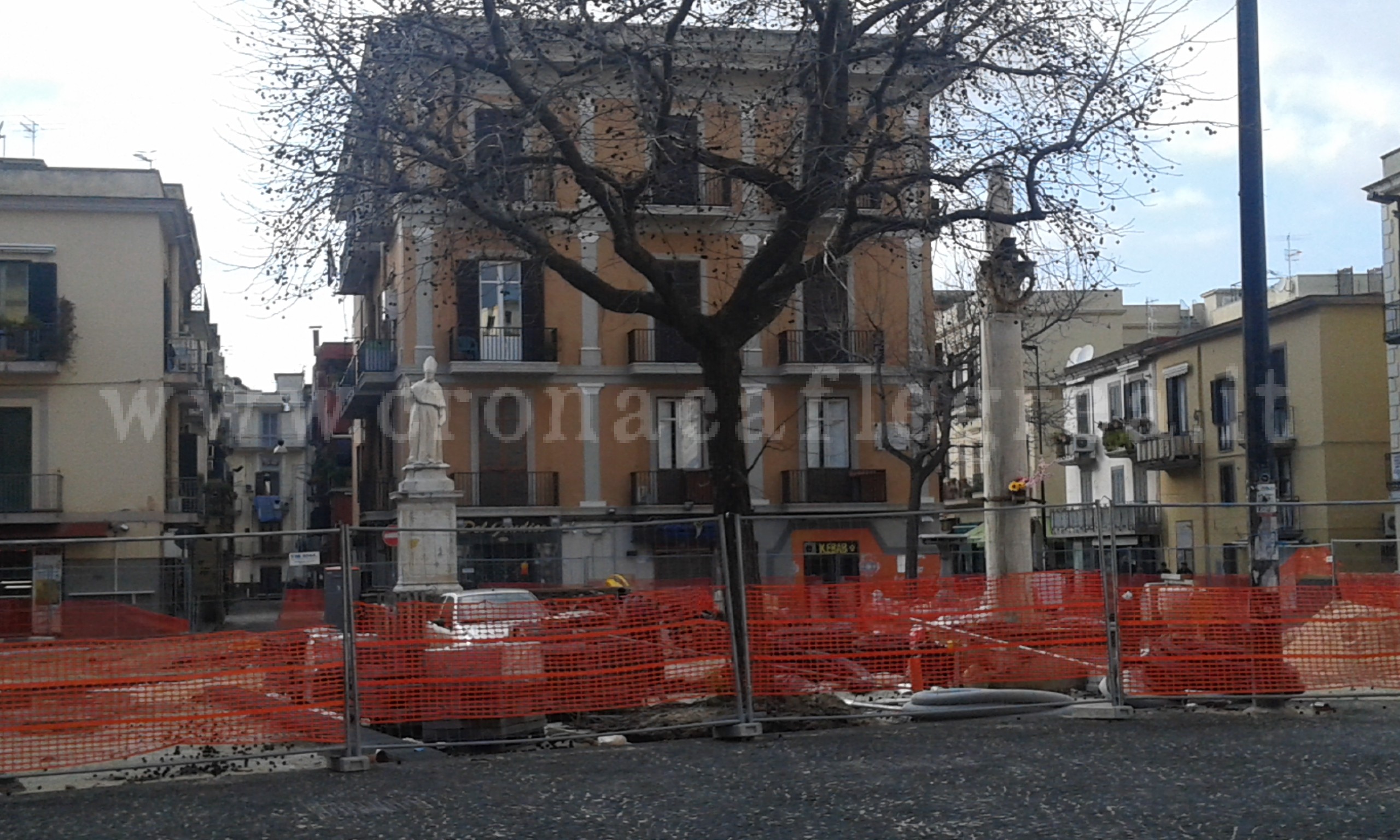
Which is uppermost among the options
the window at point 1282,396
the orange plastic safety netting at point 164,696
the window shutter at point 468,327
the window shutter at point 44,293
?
the window shutter at point 44,293

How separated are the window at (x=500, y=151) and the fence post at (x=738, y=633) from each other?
390 centimetres

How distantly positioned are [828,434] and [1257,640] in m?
27.6

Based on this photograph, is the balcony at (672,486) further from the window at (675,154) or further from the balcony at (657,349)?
the window at (675,154)

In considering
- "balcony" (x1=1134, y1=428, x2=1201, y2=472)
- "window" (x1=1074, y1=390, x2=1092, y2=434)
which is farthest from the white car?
"window" (x1=1074, y1=390, x2=1092, y2=434)

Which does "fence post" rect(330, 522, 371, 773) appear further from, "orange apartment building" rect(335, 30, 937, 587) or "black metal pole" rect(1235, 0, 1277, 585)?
"orange apartment building" rect(335, 30, 937, 587)

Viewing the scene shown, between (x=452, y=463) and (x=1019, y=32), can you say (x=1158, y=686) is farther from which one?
(x=452, y=463)

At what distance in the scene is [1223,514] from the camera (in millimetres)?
33719

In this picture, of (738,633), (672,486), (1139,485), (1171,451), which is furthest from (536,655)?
(1139,485)

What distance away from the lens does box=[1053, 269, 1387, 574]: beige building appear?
4447 centimetres

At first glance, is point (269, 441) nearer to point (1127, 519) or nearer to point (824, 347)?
point (824, 347)

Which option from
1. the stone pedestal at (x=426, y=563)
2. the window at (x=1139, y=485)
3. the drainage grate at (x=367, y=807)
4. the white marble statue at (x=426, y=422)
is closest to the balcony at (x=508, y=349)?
the white marble statue at (x=426, y=422)

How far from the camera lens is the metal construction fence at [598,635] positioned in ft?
34.6

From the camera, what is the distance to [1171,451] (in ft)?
168

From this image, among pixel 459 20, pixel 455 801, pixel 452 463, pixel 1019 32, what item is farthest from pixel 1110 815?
pixel 452 463
